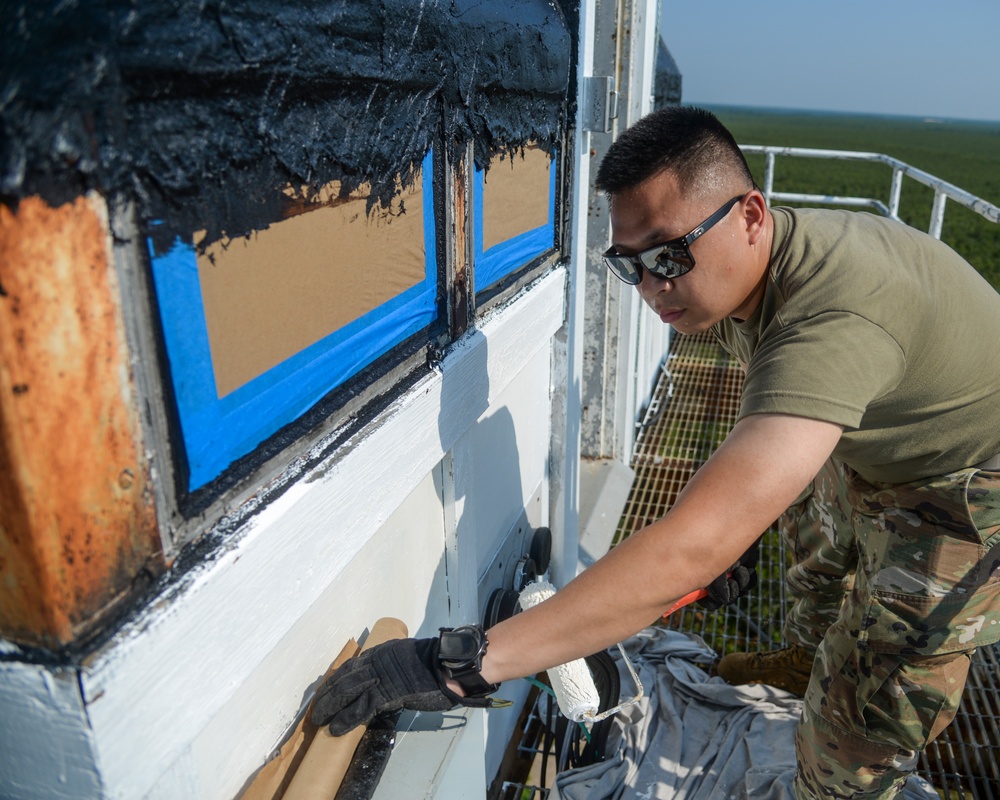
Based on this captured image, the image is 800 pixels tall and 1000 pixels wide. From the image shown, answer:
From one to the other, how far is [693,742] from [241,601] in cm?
209

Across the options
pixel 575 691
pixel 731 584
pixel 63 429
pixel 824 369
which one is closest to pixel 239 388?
pixel 63 429

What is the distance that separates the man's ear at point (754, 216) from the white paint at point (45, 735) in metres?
1.45

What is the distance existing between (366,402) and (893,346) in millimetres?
987

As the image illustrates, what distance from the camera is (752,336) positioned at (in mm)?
1806

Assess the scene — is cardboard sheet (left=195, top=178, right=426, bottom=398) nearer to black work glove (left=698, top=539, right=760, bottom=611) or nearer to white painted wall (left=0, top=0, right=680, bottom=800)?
white painted wall (left=0, top=0, right=680, bottom=800)

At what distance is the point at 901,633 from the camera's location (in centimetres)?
188

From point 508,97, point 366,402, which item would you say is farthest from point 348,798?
point 508,97

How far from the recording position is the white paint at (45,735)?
667 millimetres

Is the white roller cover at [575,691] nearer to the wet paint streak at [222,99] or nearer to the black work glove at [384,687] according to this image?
the black work glove at [384,687]

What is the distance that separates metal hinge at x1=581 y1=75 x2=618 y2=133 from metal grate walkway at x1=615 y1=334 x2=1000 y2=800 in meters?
1.52

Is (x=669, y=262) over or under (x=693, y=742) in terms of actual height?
over

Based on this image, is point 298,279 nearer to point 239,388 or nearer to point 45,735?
point 239,388

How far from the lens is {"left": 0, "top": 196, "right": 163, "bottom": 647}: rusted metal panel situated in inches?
22.6

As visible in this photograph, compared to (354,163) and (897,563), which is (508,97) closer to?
(354,163)
